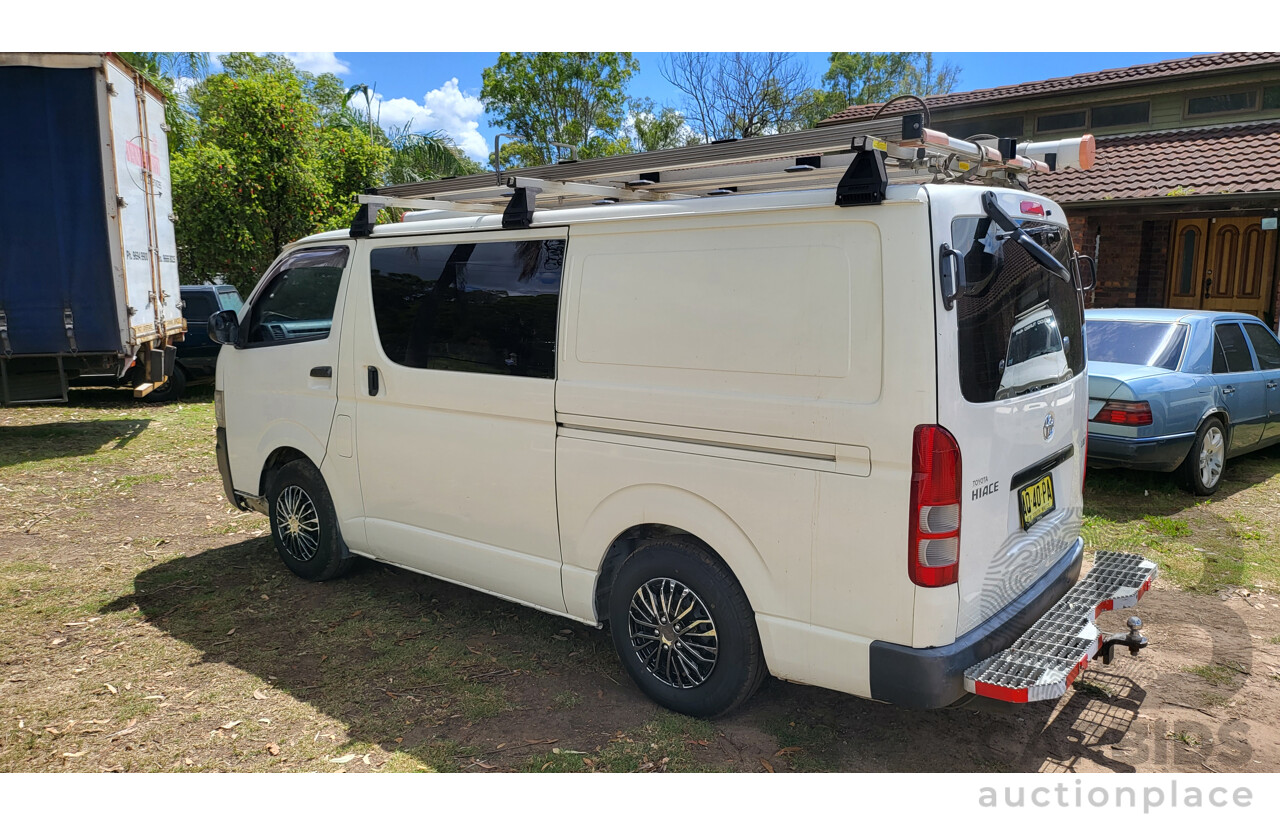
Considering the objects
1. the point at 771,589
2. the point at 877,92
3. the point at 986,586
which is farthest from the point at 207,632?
the point at 877,92

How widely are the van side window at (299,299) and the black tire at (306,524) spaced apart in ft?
2.63

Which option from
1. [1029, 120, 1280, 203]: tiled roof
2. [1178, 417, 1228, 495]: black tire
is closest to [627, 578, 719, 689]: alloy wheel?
[1178, 417, 1228, 495]: black tire

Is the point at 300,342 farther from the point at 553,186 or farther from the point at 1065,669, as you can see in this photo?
the point at 1065,669

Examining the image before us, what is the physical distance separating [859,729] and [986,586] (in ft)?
2.97

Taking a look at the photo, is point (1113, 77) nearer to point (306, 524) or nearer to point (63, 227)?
point (306, 524)

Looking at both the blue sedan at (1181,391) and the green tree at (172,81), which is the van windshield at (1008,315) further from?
the green tree at (172,81)

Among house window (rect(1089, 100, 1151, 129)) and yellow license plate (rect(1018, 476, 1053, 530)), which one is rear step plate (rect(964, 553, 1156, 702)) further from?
house window (rect(1089, 100, 1151, 129))

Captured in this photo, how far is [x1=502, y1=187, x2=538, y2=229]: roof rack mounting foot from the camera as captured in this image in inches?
158

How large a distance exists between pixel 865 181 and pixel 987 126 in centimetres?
1458

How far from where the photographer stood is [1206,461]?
7.03 metres

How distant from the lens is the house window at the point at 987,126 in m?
15.5

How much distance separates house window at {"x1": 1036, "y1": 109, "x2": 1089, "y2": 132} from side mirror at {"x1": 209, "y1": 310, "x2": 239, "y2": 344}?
1444 centimetres

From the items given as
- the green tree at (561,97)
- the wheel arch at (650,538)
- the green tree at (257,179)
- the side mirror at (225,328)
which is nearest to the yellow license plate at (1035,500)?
the wheel arch at (650,538)

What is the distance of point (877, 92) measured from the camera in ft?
138
